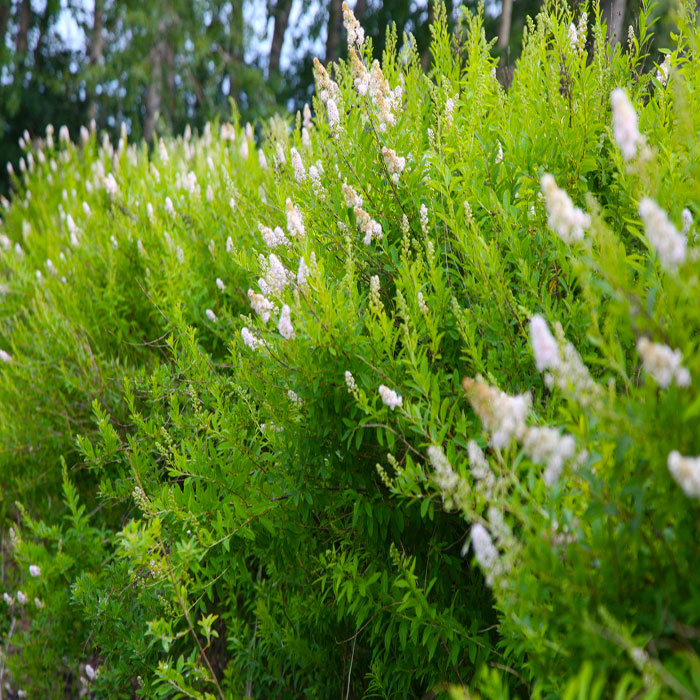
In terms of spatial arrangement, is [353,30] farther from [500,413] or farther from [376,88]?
[500,413]

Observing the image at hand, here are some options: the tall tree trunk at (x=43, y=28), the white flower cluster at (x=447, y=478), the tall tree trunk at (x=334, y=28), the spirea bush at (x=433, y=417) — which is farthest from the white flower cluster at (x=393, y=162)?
the tall tree trunk at (x=43, y=28)

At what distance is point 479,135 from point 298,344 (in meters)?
1.19

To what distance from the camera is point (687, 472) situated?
102 cm

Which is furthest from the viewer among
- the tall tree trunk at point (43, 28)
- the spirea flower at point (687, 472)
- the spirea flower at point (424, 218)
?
the tall tree trunk at point (43, 28)

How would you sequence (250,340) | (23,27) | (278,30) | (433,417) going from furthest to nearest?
1. (278,30)
2. (23,27)
3. (250,340)
4. (433,417)

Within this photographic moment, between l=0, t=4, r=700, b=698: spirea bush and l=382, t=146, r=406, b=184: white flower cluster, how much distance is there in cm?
2

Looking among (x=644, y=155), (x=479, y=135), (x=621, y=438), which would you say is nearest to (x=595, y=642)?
(x=621, y=438)

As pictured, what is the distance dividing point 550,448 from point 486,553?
0.27 metres

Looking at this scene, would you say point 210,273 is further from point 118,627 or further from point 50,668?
point 50,668

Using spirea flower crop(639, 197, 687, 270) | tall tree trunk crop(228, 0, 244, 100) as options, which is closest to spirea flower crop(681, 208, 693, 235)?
spirea flower crop(639, 197, 687, 270)

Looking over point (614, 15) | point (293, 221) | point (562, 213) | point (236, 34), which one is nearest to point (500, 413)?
point (562, 213)

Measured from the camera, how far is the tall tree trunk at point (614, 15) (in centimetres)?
322

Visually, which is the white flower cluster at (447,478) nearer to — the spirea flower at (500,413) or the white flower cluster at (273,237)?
the spirea flower at (500,413)

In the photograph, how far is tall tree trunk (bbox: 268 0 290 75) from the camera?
13867mm
